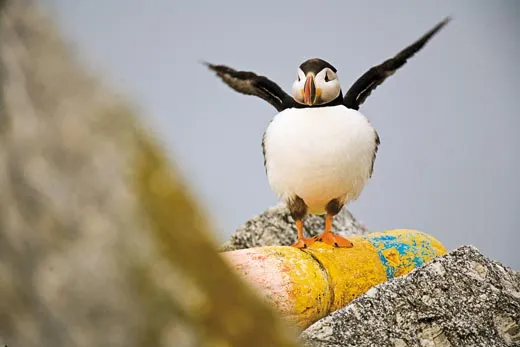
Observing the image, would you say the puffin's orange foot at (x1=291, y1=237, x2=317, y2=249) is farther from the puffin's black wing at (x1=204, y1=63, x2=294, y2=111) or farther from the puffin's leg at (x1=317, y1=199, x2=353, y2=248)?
the puffin's black wing at (x1=204, y1=63, x2=294, y2=111)

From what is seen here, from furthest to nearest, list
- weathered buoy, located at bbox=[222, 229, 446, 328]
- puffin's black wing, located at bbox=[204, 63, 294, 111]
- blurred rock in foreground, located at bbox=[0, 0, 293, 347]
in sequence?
puffin's black wing, located at bbox=[204, 63, 294, 111]
weathered buoy, located at bbox=[222, 229, 446, 328]
blurred rock in foreground, located at bbox=[0, 0, 293, 347]

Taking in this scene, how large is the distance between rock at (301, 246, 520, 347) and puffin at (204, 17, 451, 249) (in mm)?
942

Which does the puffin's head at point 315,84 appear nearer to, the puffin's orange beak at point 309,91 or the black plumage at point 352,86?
the puffin's orange beak at point 309,91

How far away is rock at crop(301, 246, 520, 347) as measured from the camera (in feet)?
8.15

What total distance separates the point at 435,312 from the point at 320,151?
3.97 ft

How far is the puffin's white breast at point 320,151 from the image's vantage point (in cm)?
362

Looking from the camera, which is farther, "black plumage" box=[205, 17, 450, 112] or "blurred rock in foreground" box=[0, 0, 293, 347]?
"black plumage" box=[205, 17, 450, 112]

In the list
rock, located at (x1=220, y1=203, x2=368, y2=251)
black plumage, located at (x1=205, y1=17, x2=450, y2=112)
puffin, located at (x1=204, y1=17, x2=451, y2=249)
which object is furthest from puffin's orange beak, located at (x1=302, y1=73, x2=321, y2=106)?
rock, located at (x1=220, y1=203, x2=368, y2=251)

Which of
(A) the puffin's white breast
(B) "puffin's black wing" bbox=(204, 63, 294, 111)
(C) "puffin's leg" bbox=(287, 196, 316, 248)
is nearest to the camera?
(A) the puffin's white breast

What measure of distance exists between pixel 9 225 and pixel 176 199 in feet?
0.63

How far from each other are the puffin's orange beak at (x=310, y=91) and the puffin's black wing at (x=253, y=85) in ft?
1.39

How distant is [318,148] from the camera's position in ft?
11.8

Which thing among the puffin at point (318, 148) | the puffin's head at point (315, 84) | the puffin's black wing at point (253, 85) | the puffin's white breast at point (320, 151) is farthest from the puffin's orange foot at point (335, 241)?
the puffin's black wing at point (253, 85)

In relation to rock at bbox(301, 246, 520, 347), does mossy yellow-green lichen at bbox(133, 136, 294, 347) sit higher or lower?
higher
